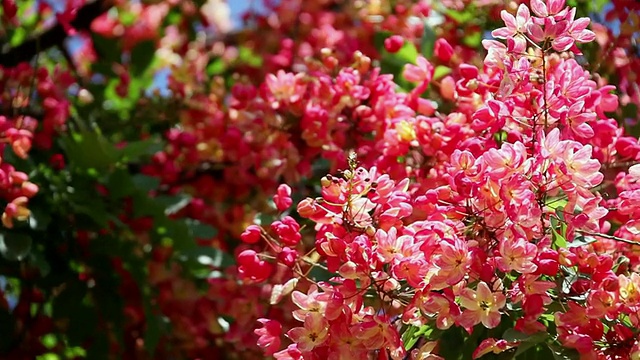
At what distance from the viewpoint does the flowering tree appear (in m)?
1.15

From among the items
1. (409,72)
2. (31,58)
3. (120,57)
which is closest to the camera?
(409,72)

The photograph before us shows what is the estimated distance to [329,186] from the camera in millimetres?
1229

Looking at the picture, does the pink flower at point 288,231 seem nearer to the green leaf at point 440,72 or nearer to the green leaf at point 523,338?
the green leaf at point 523,338

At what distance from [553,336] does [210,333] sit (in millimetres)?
897

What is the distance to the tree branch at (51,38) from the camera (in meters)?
2.06

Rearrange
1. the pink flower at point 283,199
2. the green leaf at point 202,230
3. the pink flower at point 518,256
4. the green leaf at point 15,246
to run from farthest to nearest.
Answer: the green leaf at point 202,230 → the green leaf at point 15,246 → the pink flower at point 283,199 → the pink flower at point 518,256

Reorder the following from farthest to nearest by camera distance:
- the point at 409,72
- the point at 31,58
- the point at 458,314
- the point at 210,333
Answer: the point at 31,58 → the point at 210,333 → the point at 409,72 → the point at 458,314

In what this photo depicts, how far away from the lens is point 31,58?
2121 millimetres

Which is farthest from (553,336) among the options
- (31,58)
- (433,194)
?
(31,58)

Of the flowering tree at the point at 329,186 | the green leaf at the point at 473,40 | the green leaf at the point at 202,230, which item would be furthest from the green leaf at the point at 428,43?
the green leaf at the point at 202,230

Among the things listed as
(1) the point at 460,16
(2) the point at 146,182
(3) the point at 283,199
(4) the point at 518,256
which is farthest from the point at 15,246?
(1) the point at 460,16

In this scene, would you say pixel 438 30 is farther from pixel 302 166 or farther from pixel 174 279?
pixel 174 279

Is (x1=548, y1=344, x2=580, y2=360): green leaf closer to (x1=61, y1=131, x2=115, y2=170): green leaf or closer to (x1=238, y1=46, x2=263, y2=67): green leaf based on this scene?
(x1=61, y1=131, x2=115, y2=170): green leaf

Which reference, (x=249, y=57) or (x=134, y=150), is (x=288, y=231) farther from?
(x=249, y=57)
